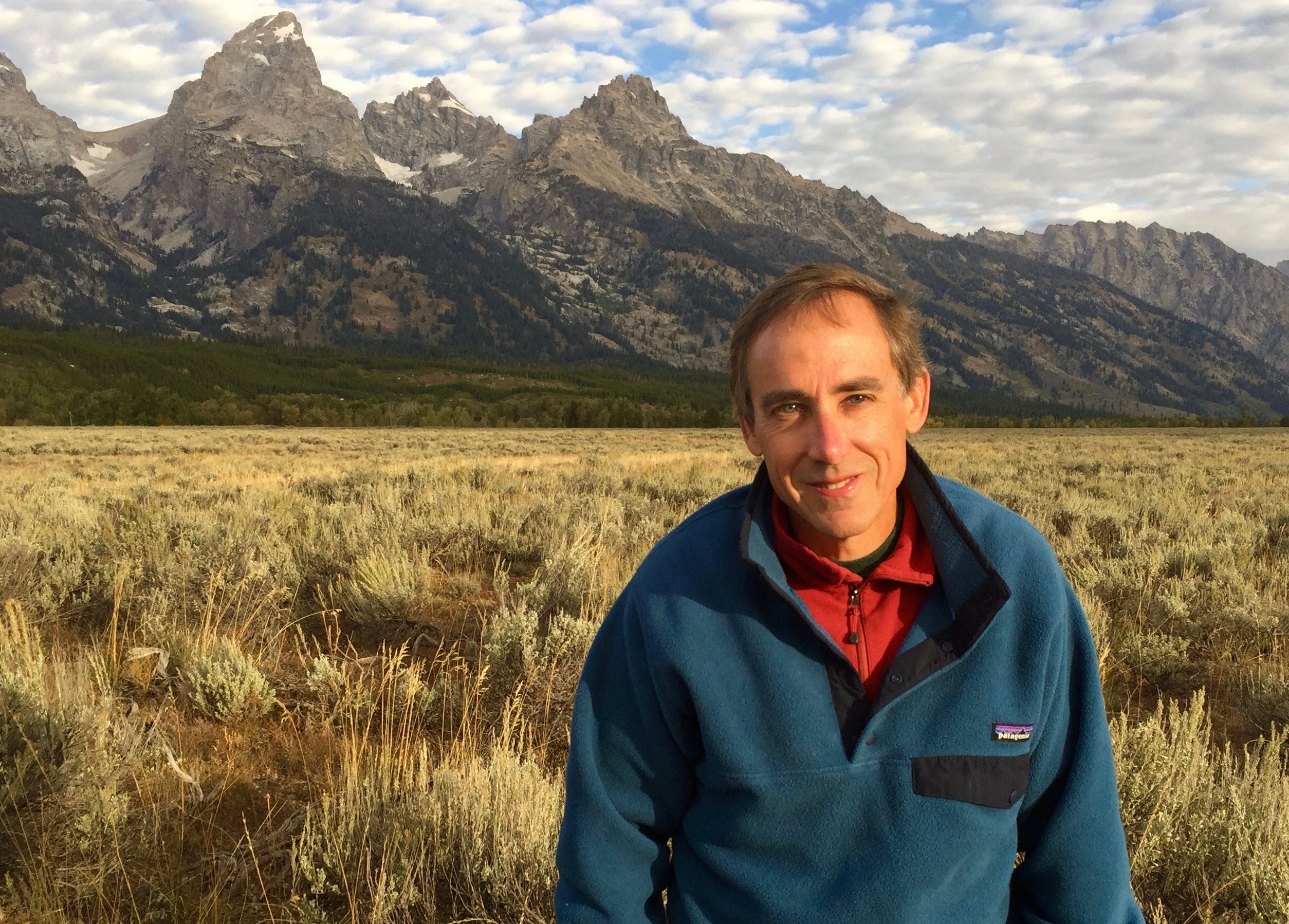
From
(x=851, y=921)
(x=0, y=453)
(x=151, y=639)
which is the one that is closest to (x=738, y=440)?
(x=0, y=453)

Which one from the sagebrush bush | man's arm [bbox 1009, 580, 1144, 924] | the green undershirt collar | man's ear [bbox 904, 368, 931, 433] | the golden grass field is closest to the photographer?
man's arm [bbox 1009, 580, 1144, 924]

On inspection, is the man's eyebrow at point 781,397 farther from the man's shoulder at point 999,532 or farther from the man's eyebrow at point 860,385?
the man's shoulder at point 999,532

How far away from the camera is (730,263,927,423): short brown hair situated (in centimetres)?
169

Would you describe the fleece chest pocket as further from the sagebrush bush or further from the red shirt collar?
the sagebrush bush

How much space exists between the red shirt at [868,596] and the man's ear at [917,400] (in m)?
0.34

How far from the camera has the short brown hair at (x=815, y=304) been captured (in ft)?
5.55

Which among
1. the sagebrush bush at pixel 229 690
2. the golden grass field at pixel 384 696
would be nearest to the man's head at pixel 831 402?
the golden grass field at pixel 384 696

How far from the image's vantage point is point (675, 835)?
5.89 feet

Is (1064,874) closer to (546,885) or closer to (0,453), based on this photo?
(546,885)

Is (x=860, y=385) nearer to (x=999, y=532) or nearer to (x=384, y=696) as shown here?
(x=999, y=532)

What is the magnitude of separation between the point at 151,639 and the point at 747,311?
4112 mm

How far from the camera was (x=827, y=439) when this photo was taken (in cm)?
163

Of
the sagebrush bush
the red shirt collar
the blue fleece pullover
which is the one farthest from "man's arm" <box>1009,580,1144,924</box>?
the sagebrush bush

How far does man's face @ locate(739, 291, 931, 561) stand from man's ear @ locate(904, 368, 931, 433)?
163 millimetres
